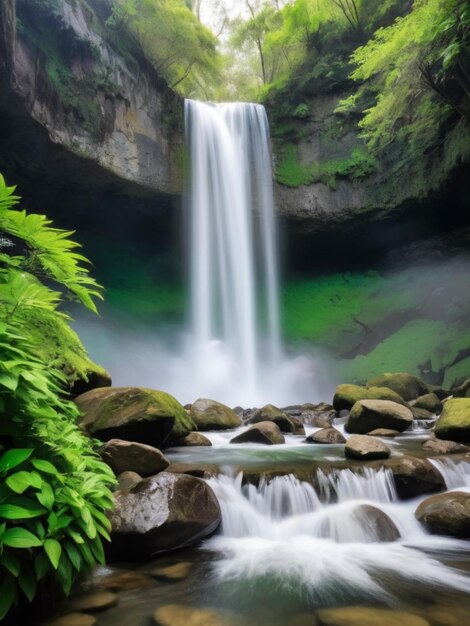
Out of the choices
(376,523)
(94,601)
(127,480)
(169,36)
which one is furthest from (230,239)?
(94,601)

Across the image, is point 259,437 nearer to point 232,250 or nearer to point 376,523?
point 376,523

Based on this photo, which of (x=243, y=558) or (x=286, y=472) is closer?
(x=243, y=558)

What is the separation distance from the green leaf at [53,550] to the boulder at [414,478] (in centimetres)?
412

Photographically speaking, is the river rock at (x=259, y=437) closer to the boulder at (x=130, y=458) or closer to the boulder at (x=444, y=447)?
the boulder at (x=444, y=447)

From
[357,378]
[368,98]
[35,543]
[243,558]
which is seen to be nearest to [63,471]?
[35,543]

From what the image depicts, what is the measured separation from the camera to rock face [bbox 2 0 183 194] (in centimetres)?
1121

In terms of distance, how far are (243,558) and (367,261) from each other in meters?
18.5

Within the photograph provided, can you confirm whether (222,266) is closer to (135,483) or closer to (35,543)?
(135,483)

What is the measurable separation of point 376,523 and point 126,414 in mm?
3247

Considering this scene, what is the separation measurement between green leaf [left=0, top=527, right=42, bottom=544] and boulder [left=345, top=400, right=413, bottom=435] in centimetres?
734

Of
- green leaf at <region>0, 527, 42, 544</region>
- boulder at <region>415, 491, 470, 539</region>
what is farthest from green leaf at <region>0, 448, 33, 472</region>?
boulder at <region>415, 491, 470, 539</region>

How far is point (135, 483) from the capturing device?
12.8 feet

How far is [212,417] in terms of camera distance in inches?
349

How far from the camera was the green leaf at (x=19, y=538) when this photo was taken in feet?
5.88
